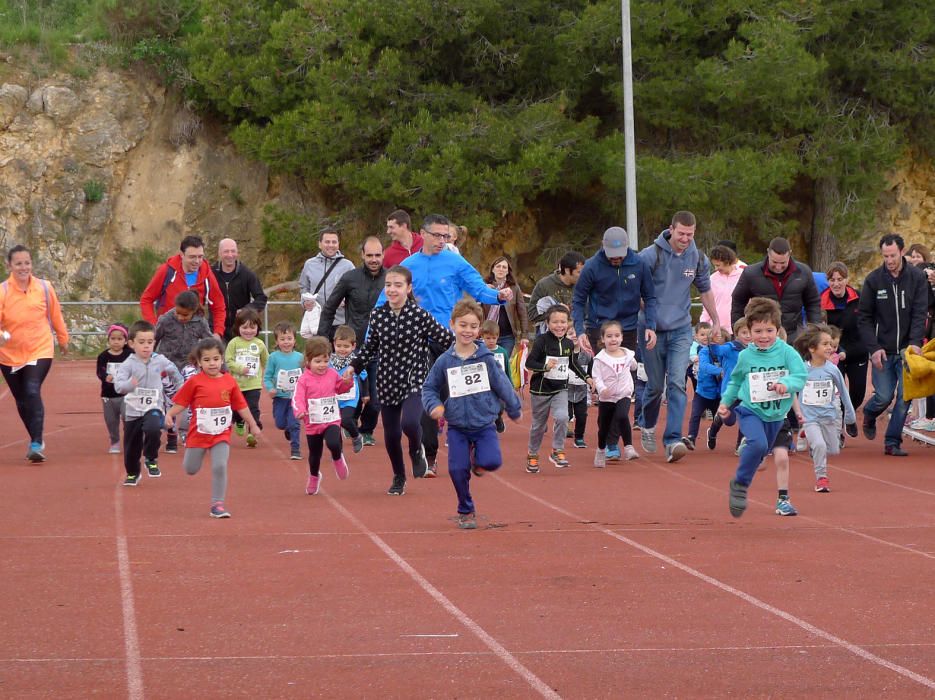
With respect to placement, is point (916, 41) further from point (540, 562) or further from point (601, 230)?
point (540, 562)

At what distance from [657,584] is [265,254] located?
27565 millimetres

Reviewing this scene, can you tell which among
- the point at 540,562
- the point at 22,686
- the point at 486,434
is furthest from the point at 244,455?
the point at 22,686

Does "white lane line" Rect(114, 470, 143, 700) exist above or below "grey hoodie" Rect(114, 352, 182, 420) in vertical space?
below

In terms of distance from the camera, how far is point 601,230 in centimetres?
3447

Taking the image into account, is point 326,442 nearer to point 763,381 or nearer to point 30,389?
point 763,381

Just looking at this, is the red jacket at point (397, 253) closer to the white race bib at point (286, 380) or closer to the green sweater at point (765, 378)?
the white race bib at point (286, 380)

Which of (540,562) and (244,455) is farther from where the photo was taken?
(244,455)

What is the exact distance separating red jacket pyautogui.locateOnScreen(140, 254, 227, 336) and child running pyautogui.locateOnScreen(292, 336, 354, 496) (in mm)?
3475

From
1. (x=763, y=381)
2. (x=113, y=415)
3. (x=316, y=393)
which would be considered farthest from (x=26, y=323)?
(x=763, y=381)

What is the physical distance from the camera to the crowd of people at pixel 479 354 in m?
10.3

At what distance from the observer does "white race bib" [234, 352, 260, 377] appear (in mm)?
14891

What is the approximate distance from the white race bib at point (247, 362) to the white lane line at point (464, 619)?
4.90m

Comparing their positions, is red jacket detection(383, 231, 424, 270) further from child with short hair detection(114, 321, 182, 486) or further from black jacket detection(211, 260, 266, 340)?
child with short hair detection(114, 321, 182, 486)

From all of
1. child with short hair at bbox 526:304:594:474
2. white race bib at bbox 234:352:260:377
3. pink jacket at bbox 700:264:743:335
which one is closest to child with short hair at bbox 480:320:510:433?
child with short hair at bbox 526:304:594:474
